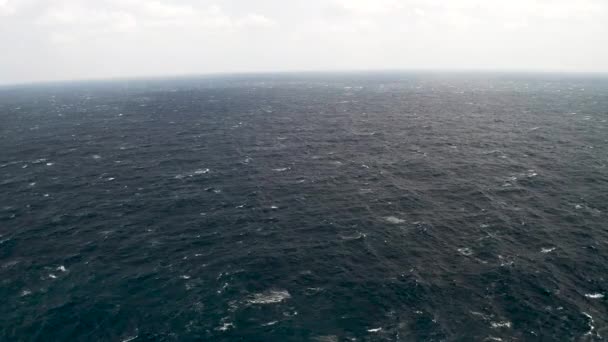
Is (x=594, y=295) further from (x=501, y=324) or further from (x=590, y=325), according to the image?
(x=501, y=324)

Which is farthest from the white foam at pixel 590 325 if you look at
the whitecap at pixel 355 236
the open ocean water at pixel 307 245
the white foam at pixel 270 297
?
the white foam at pixel 270 297

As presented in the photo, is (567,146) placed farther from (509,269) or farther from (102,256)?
(102,256)

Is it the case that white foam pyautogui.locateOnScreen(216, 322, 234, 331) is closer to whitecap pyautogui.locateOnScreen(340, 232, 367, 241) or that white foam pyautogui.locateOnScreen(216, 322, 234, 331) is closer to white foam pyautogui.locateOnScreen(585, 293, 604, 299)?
whitecap pyautogui.locateOnScreen(340, 232, 367, 241)

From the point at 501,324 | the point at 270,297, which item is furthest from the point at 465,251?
the point at 270,297

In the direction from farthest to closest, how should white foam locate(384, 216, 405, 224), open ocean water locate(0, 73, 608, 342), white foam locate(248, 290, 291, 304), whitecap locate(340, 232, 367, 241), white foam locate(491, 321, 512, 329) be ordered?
white foam locate(384, 216, 405, 224)
whitecap locate(340, 232, 367, 241)
white foam locate(248, 290, 291, 304)
open ocean water locate(0, 73, 608, 342)
white foam locate(491, 321, 512, 329)

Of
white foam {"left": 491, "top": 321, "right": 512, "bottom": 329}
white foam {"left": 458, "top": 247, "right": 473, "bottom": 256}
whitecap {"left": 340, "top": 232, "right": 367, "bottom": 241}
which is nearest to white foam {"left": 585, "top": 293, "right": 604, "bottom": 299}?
white foam {"left": 491, "top": 321, "right": 512, "bottom": 329}

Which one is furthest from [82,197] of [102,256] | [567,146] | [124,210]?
[567,146]
